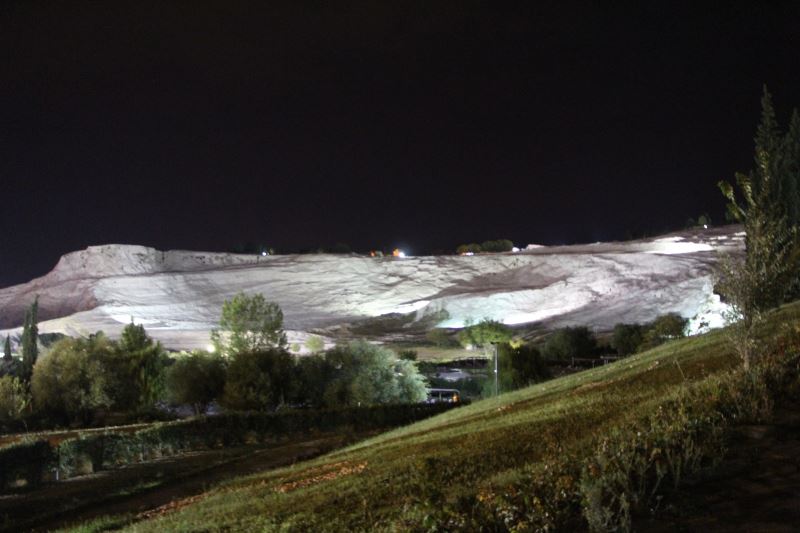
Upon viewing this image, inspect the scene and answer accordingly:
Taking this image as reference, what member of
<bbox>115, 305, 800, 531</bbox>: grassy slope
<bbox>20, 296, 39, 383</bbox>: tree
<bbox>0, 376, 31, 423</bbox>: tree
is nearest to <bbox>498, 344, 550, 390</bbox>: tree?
<bbox>0, 376, 31, 423</bbox>: tree

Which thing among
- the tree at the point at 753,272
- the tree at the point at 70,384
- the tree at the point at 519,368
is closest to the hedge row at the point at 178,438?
the tree at the point at 519,368

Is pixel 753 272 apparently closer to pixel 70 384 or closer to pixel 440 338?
pixel 70 384

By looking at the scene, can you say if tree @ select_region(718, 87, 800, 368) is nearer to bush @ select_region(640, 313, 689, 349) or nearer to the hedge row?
the hedge row

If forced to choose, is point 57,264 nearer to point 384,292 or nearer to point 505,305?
point 384,292

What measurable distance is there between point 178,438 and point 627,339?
44.4 meters

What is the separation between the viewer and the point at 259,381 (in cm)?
4816

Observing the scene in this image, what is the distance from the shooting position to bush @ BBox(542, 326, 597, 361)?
6731 cm

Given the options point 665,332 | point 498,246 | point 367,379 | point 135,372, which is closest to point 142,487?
point 367,379

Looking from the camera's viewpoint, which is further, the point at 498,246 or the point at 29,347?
the point at 498,246

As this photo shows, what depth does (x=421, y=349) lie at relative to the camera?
279 feet

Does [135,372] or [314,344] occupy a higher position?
[135,372]

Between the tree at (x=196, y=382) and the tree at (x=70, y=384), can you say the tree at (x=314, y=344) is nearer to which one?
the tree at (x=196, y=382)

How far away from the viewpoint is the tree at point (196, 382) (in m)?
50.1

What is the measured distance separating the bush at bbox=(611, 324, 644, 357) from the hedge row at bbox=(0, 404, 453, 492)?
29.5 metres
